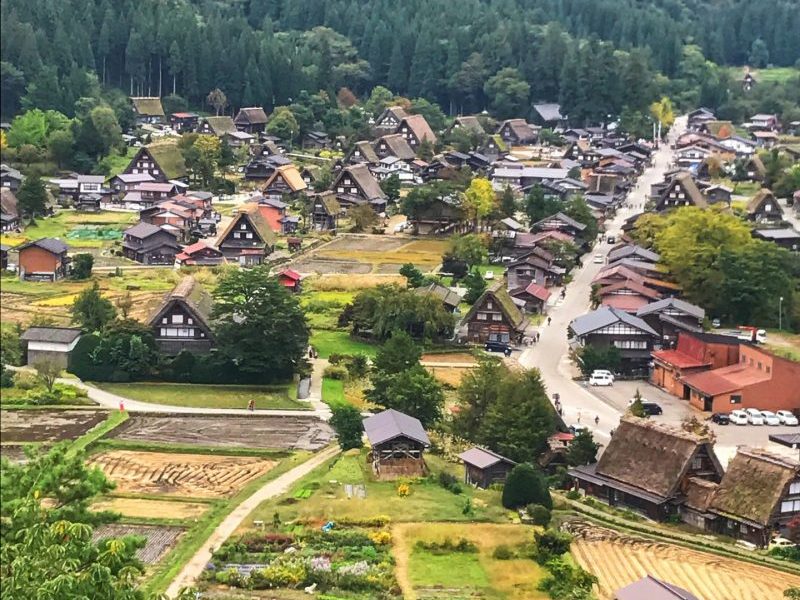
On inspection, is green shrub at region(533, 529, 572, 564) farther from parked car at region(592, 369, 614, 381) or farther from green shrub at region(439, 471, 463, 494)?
parked car at region(592, 369, 614, 381)

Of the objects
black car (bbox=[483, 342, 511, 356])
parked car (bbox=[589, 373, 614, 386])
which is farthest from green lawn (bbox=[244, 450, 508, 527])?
black car (bbox=[483, 342, 511, 356])

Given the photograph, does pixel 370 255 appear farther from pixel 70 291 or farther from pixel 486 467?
pixel 486 467

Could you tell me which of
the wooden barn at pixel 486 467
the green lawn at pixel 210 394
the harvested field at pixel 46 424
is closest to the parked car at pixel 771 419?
the wooden barn at pixel 486 467

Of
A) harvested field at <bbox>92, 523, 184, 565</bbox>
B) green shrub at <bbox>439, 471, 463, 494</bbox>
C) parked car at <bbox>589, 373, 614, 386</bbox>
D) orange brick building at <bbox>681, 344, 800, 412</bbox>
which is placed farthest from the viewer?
parked car at <bbox>589, 373, 614, 386</bbox>

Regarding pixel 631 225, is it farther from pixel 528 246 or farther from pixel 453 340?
pixel 453 340

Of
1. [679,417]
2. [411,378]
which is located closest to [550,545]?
[411,378]

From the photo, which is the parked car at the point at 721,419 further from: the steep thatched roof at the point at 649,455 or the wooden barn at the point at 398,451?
the wooden barn at the point at 398,451
